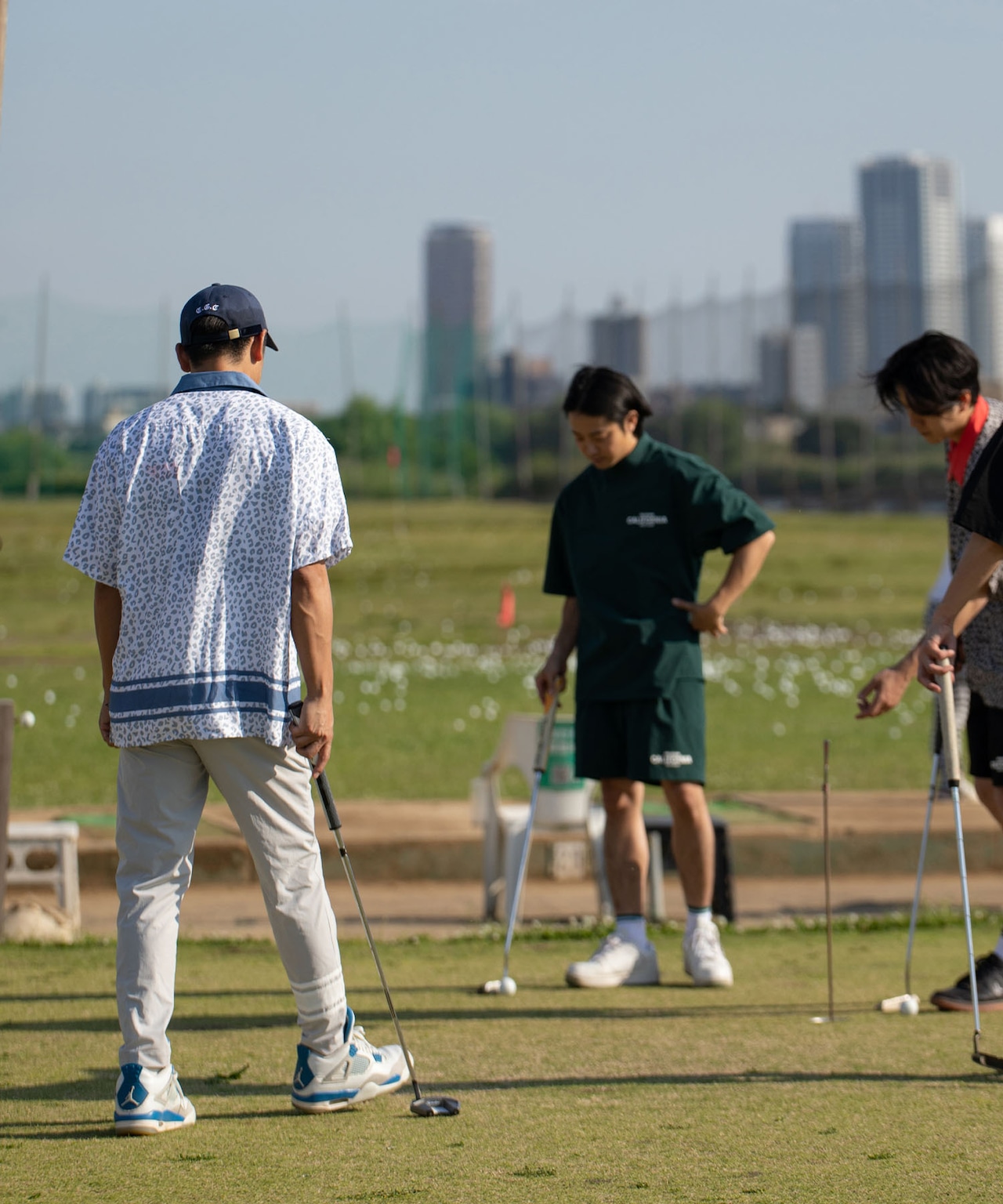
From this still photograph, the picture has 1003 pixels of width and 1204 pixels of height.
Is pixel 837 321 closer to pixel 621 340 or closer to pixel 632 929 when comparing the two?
pixel 621 340

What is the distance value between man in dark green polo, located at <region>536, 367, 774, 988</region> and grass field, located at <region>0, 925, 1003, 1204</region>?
27cm

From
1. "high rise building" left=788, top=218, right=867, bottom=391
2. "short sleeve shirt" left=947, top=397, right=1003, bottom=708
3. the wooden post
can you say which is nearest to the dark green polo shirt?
"short sleeve shirt" left=947, top=397, right=1003, bottom=708

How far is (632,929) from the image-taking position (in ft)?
18.9

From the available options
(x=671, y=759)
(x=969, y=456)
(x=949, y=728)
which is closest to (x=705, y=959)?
(x=671, y=759)

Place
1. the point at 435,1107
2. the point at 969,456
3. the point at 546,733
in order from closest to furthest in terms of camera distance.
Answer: the point at 435,1107 → the point at 969,456 → the point at 546,733

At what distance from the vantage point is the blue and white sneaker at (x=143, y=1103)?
3695mm

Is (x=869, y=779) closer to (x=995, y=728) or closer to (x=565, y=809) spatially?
(x=565, y=809)

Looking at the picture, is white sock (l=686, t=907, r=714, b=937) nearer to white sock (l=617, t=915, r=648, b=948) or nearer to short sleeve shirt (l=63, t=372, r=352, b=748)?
white sock (l=617, t=915, r=648, b=948)

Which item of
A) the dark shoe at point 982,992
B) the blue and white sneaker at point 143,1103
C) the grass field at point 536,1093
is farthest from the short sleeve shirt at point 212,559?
the dark shoe at point 982,992

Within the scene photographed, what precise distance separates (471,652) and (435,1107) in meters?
17.7

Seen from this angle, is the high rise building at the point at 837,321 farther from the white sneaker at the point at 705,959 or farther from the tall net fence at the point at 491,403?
the white sneaker at the point at 705,959

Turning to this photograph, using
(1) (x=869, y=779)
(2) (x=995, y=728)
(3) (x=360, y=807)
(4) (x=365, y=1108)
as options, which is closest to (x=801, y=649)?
(1) (x=869, y=779)

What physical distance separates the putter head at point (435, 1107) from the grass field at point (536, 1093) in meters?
0.04

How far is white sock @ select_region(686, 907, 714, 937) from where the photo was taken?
569 centimetres
